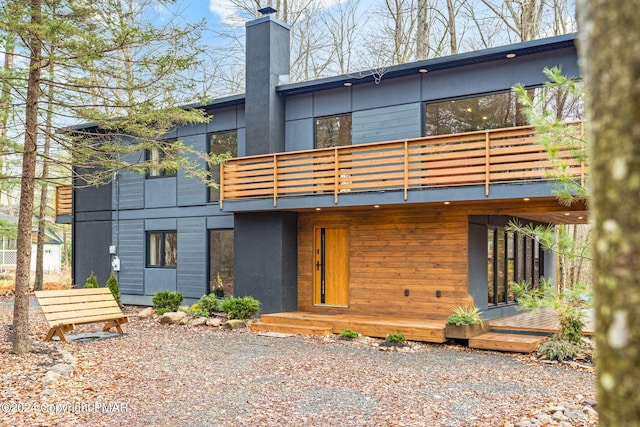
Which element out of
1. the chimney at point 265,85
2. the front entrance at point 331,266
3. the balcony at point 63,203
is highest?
the chimney at point 265,85

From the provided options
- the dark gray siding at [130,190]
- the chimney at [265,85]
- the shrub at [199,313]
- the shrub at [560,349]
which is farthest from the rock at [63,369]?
the dark gray siding at [130,190]

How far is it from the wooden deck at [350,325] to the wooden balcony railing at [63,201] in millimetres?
8949

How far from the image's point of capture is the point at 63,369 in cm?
692

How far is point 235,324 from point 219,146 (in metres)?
5.05

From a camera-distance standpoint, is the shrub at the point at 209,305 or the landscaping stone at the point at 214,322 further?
the shrub at the point at 209,305

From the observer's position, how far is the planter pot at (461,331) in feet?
33.0

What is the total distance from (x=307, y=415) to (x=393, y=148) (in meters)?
6.45

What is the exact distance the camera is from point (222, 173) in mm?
12773

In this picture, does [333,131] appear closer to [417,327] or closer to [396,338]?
[417,327]

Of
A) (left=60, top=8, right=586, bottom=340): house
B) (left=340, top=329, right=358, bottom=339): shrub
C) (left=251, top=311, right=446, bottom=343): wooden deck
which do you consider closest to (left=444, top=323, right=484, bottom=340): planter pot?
(left=251, top=311, right=446, bottom=343): wooden deck

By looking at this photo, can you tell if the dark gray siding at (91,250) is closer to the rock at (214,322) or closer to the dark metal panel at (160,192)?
the dark metal panel at (160,192)

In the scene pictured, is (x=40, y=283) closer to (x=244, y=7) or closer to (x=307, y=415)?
(x=244, y=7)

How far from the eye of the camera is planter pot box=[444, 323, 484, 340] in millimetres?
10047

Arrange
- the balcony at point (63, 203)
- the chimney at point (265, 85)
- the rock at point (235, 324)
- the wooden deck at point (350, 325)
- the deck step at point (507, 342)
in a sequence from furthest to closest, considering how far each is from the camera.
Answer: the balcony at point (63, 203) < the chimney at point (265, 85) < the rock at point (235, 324) < the wooden deck at point (350, 325) < the deck step at point (507, 342)
